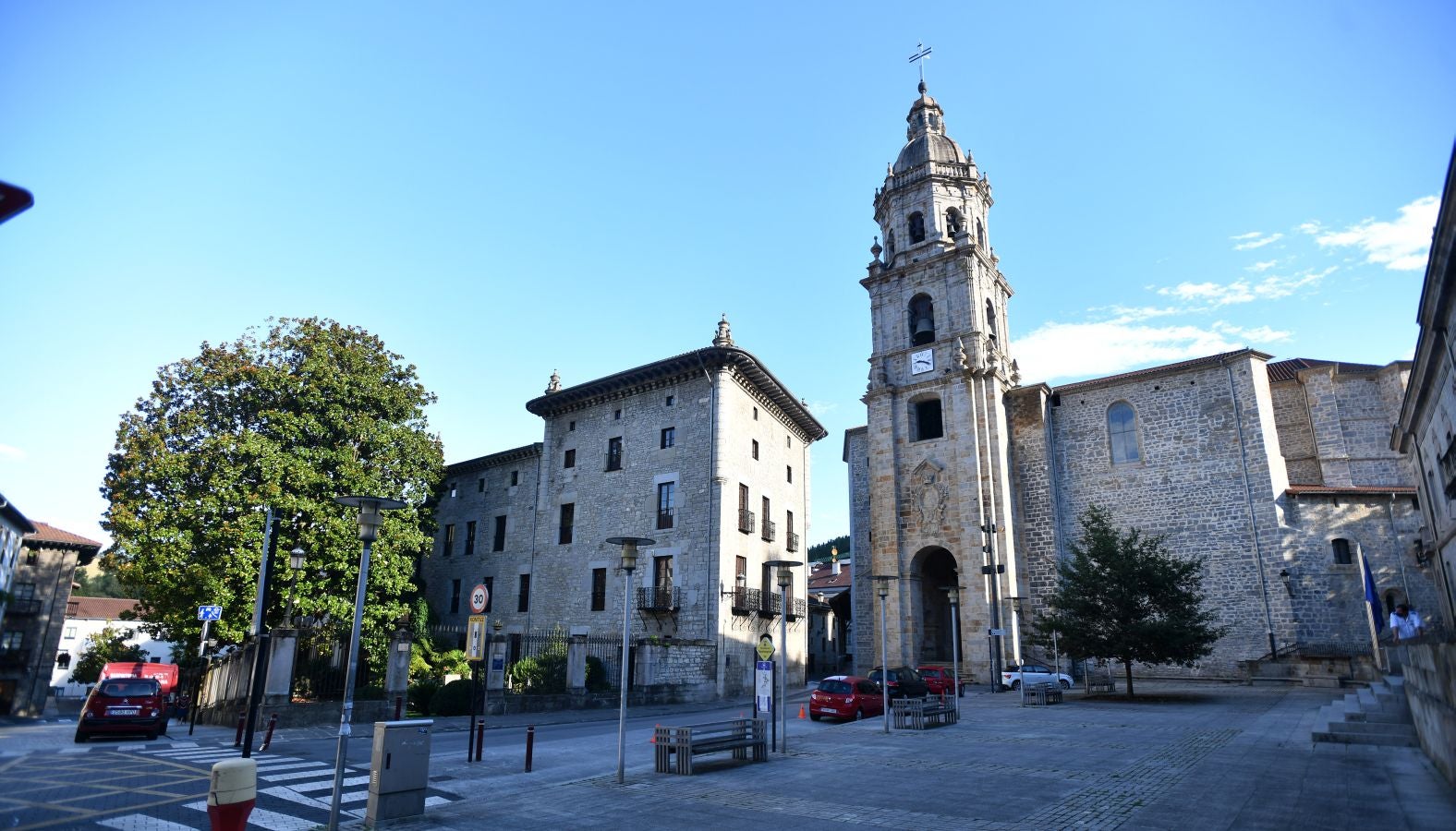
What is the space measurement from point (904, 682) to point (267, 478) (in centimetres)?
2088

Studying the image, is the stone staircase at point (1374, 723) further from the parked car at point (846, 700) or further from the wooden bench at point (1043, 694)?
the parked car at point (846, 700)

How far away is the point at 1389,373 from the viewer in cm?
3553

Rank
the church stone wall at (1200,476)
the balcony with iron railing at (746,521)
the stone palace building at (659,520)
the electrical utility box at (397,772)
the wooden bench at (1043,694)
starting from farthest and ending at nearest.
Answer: the balcony with iron railing at (746,521) → the church stone wall at (1200,476) → the stone palace building at (659,520) → the wooden bench at (1043,694) → the electrical utility box at (397,772)

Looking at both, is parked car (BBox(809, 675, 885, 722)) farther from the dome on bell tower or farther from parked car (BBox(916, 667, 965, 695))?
the dome on bell tower

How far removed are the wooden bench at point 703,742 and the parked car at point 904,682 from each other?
390 inches

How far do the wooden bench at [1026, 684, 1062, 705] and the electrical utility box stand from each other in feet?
61.6

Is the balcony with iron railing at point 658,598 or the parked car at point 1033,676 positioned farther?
the balcony with iron railing at point 658,598

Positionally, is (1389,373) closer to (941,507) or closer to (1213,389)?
(1213,389)

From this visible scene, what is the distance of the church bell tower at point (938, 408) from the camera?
32.4 m

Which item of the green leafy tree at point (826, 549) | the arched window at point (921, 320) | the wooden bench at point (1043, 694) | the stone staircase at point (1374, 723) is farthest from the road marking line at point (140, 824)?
the green leafy tree at point (826, 549)

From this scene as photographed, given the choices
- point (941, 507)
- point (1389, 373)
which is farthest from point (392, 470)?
point (1389, 373)

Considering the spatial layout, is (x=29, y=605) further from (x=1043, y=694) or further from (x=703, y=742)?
(x=1043, y=694)

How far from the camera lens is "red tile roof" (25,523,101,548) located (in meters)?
37.5

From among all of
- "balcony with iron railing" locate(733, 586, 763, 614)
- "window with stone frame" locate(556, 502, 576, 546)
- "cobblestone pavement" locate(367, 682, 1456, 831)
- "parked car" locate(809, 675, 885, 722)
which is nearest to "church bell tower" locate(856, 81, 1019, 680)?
"balcony with iron railing" locate(733, 586, 763, 614)
